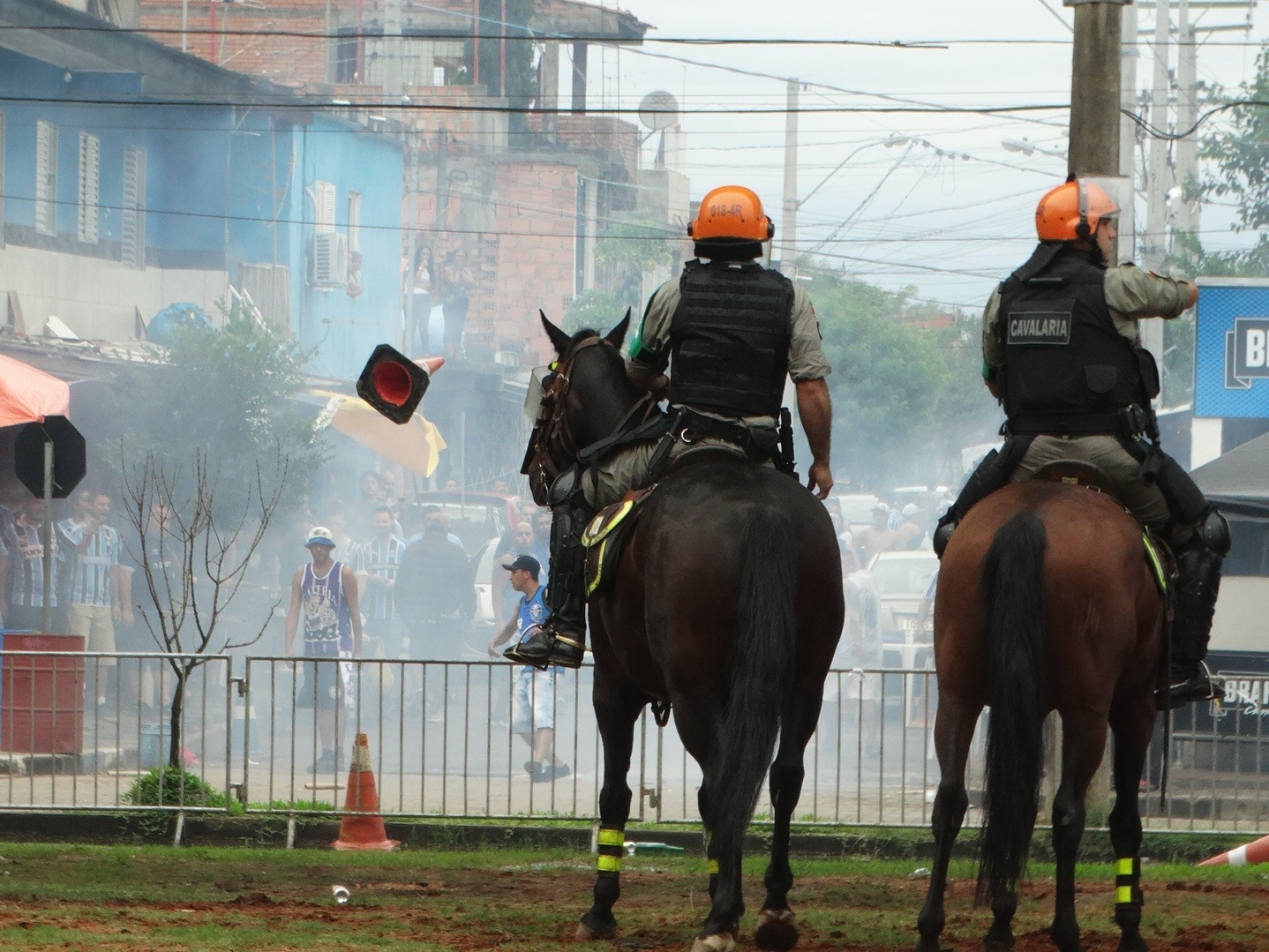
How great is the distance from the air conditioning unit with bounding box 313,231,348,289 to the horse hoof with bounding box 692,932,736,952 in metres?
38.5

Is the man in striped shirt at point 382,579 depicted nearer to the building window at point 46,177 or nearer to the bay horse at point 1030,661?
the building window at point 46,177

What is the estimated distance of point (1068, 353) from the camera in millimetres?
7324

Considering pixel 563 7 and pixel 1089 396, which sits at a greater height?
pixel 563 7

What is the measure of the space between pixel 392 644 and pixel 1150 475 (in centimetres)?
2609

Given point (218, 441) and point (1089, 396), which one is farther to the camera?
point (218, 441)

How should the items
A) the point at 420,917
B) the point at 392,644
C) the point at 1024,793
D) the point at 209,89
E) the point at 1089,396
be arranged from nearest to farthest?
the point at 1024,793 → the point at 1089,396 → the point at 420,917 → the point at 392,644 → the point at 209,89

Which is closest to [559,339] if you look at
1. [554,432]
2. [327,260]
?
[554,432]

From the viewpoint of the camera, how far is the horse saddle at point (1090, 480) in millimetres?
7266

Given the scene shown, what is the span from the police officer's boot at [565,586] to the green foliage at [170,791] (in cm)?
515

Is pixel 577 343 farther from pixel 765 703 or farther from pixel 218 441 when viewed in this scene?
pixel 218 441

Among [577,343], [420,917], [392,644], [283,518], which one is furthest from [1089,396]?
[283,518]

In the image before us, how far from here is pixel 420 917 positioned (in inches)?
319

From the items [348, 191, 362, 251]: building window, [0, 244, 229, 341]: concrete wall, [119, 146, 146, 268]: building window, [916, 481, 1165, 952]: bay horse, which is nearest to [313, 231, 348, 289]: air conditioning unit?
[348, 191, 362, 251]: building window

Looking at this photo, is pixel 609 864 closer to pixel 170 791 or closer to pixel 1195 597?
pixel 1195 597
